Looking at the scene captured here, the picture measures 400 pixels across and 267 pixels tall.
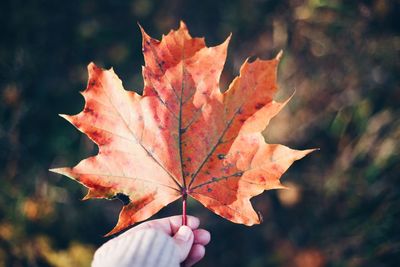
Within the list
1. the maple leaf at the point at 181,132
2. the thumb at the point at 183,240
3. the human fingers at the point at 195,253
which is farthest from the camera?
the human fingers at the point at 195,253

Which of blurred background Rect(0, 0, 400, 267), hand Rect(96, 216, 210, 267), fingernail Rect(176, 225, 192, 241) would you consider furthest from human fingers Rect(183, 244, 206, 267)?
blurred background Rect(0, 0, 400, 267)

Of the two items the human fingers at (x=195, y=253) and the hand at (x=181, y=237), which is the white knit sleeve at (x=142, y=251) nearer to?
the hand at (x=181, y=237)

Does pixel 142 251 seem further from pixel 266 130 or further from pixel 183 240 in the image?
pixel 266 130

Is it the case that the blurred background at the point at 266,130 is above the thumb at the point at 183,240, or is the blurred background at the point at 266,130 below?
above

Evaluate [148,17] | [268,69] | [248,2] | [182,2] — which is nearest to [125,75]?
[148,17]

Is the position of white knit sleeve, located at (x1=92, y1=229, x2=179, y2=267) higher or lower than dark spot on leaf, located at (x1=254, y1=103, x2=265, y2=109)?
lower

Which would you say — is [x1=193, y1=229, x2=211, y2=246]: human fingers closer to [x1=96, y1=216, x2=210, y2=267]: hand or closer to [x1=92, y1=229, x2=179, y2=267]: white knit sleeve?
[x1=96, y1=216, x2=210, y2=267]: hand

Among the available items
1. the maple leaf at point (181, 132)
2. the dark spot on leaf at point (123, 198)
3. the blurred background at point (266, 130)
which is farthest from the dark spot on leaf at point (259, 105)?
the blurred background at point (266, 130)

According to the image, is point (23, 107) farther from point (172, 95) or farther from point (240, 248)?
point (240, 248)
